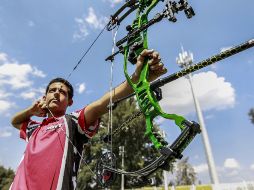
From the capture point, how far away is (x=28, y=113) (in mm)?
3061

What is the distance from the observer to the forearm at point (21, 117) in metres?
3.06

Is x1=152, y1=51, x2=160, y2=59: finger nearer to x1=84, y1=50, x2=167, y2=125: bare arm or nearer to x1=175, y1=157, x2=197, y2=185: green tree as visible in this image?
x1=84, y1=50, x2=167, y2=125: bare arm

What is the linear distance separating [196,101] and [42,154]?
93.2 feet

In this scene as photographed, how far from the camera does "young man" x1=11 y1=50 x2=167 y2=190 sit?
2191 mm

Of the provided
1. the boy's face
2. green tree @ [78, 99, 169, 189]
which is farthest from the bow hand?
green tree @ [78, 99, 169, 189]

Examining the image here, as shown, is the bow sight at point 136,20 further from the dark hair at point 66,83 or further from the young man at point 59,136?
the dark hair at point 66,83

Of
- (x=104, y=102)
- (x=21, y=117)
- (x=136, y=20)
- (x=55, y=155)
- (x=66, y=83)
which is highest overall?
(x=136, y=20)

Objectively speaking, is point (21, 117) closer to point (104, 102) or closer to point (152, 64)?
point (104, 102)

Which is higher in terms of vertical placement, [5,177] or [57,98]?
[5,177]

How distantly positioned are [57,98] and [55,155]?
0.69m

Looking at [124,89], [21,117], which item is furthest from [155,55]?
[21,117]

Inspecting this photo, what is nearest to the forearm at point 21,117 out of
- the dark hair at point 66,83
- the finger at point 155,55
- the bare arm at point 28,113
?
the bare arm at point 28,113

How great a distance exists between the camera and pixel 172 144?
4.95ft

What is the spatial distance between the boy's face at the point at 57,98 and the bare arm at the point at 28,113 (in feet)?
0.30
